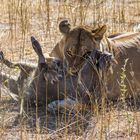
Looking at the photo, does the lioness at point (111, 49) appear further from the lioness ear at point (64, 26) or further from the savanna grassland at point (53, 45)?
the savanna grassland at point (53, 45)

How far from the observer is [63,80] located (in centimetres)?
527

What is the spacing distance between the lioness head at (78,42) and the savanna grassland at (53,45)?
42 cm

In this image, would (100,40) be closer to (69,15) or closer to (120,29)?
(120,29)

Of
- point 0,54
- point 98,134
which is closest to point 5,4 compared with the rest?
point 0,54

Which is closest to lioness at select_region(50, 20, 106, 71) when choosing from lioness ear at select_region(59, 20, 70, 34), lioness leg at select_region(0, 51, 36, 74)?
lioness ear at select_region(59, 20, 70, 34)

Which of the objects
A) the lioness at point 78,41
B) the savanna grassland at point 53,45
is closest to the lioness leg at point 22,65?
the savanna grassland at point 53,45

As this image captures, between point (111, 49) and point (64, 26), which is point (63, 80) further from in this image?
point (111, 49)

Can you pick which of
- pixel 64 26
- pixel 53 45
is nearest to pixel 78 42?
pixel 64 26

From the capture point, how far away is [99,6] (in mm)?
8297

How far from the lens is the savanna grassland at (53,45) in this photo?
471cm

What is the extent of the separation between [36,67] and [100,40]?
62cm

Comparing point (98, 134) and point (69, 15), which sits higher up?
point (69, 15)

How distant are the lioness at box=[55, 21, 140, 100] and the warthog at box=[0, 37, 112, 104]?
3.3 inches

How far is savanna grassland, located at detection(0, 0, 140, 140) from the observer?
471cm
